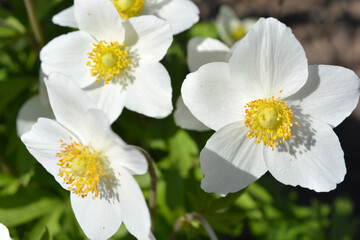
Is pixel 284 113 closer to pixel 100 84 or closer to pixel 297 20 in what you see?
pixel 100 84

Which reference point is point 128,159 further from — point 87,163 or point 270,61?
point 270,61

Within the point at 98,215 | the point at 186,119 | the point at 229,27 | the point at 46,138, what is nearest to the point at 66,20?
the point at 46,138

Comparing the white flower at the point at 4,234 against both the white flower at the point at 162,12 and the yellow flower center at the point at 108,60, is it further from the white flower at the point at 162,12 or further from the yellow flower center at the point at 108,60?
the white flower at the point at 162,12

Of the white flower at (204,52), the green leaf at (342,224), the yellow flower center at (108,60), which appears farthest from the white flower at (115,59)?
the green leaf at (342,224)

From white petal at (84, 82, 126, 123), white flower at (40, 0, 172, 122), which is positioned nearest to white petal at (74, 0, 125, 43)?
white flower at (40, 0, 172, 122)

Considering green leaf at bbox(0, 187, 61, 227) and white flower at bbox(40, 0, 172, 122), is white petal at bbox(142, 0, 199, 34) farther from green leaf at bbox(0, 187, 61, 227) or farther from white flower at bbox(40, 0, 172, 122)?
green leaf at bbox(0, 187, 61, 227)

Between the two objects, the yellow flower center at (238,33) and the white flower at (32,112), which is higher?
the white flower at (32,112)
